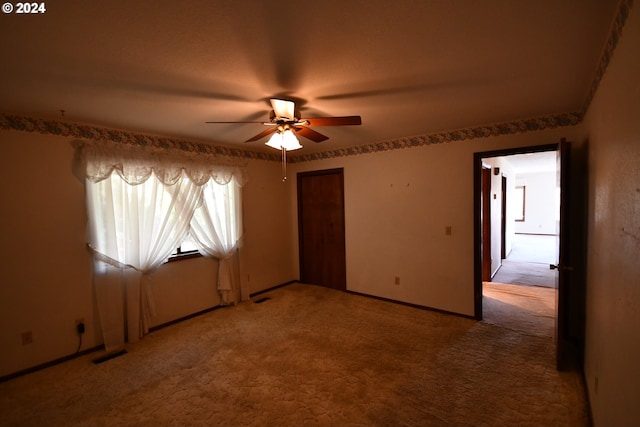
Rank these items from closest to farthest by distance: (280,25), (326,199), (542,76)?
(280,25) < (542,76) < (326,199)

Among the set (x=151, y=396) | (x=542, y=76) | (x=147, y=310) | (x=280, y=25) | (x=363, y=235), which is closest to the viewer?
(x=280, y=25)

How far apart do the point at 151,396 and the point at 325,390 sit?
132 cm

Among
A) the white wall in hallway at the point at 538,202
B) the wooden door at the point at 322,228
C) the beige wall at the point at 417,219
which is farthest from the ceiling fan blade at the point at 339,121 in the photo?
the white wall in hallway at the point at 538,202

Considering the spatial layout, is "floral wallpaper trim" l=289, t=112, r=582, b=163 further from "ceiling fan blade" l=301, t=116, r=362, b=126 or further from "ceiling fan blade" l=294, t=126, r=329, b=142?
"ceiling fan blade" l=301, t=116, r=362, b=126

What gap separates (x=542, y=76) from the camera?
6.45 feet

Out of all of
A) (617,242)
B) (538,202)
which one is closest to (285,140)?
(617,242)

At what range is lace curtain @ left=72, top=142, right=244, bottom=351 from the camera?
286 cm

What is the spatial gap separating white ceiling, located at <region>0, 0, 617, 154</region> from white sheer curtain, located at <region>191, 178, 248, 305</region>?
1.35 meters

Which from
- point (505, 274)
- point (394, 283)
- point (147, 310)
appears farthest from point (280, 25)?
point (505, 274)

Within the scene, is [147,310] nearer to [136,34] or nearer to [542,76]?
[136,34]

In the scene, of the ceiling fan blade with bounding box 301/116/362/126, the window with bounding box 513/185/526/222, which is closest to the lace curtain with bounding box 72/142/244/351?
the ceiling fan blade with bounding box 301/116/362/126

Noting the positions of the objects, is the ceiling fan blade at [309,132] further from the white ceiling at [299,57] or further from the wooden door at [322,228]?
the wooden door at [322,228]

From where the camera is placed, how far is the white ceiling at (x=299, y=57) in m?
1.28

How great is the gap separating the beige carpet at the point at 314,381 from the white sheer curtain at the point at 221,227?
28.5 inches
